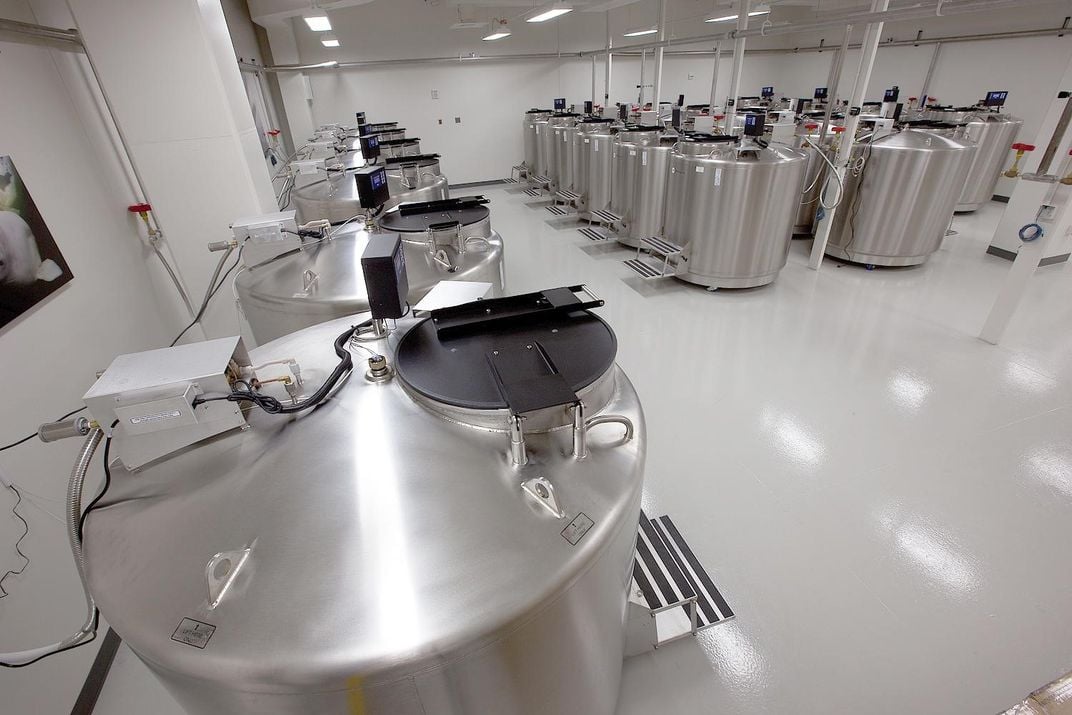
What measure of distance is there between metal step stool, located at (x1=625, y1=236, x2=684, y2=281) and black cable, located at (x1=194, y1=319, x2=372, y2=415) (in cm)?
339

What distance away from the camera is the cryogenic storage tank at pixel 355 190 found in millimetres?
3203

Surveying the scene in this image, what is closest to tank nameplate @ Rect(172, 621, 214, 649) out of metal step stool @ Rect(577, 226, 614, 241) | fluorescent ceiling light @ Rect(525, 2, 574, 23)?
metal step stool @ Rect(577, 226, 614, 241)


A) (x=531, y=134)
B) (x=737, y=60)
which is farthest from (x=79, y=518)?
(x=531, y=134)

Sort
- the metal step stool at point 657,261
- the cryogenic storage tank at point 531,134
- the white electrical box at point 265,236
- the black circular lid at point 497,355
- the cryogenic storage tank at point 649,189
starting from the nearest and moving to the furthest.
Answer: the black circular lid at point 497,355 → the white electrical box at point 265,236 → the metal step stool at point 657,261 → the cryogenic storage tank at point 649,189 → the cryogenic storage tank at point 531,134

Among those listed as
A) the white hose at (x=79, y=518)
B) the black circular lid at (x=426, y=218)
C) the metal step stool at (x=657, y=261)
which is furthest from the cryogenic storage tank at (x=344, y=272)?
the metal step stool at (x=657, y=261)

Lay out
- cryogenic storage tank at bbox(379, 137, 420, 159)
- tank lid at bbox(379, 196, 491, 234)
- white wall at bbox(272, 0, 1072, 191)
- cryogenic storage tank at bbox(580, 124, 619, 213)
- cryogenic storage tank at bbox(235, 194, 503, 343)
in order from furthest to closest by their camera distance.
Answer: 1. white wall at bbox(272, 0, 1072, 191)
2. cryogenic storage tank at bbox(580, 124, 619, 213)
3. cryogenic storage tank at bbox(379, 137, 420, 159)
4. tank lid at bbox(379, 196, 491, 234)
5. cryogenic storage tank at bbox(235, 194, 503, 343)

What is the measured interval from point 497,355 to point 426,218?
62.9 inches

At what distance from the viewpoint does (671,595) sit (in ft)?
5.36

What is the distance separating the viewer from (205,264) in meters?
2.78

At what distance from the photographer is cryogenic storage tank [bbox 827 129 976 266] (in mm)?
4137

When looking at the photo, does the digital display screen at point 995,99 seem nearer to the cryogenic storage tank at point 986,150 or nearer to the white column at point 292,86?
the cryogenic storage tank at point 986,150

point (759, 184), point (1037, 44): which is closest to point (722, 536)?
point (759, 184)

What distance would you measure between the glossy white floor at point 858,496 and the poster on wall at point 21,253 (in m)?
1.29

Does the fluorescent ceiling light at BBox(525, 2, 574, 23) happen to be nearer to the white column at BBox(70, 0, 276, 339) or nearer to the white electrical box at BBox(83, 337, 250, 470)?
the white column at BBox(70, 0, 276, 339)
